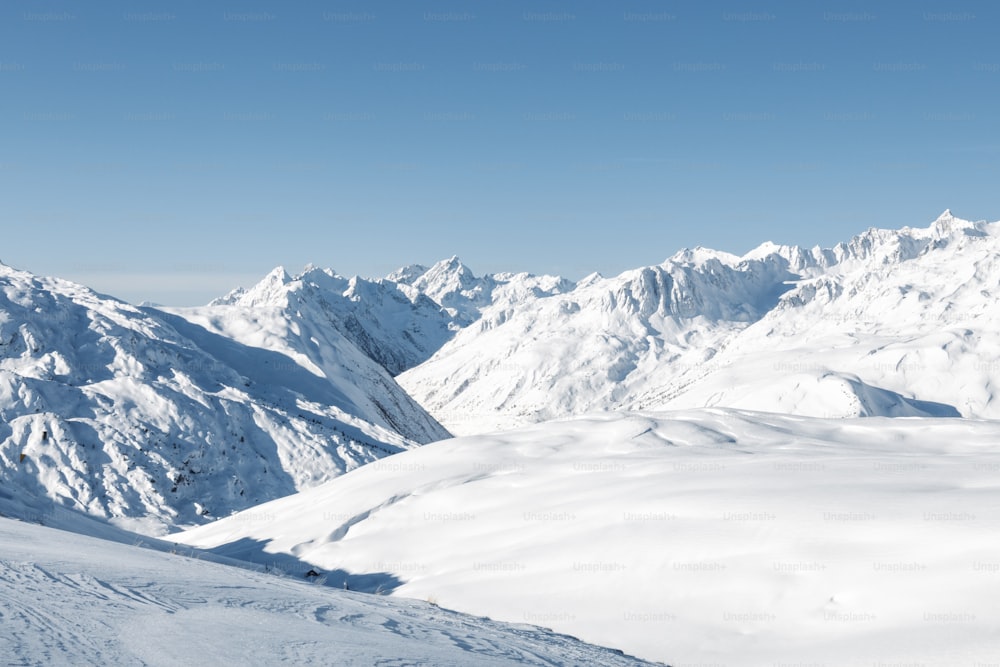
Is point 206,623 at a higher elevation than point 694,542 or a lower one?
lower

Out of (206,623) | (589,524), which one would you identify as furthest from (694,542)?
(206,623)

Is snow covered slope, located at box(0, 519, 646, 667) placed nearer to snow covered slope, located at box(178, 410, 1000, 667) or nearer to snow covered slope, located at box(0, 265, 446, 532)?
snow covered slope, located at box(178, 410, 1000, 667)

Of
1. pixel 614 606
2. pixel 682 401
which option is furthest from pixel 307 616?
pixel 682 401

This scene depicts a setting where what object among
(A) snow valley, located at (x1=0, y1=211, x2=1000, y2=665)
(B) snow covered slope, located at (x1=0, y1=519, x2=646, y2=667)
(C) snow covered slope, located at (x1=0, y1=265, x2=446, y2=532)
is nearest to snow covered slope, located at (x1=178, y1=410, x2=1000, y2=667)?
(A) snow valley, located at (x1=0, y1=211, x2=1000, y2=665)

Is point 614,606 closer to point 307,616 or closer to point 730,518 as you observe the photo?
point 730,518

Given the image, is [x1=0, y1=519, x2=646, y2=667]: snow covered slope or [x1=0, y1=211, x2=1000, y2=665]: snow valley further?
[x1=0, y1=211, x2=1000, y2=665]: snow valley

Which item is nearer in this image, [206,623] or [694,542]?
[206,623]

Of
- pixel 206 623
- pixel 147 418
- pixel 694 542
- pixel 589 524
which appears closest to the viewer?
pixel 206 623

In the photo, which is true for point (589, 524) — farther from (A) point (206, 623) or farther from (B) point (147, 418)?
(B) point (147, 418)

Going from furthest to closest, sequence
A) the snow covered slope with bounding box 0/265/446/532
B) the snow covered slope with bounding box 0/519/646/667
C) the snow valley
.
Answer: the snow covered slope with bounding box 0/265/446/532, the snow valley, the snow covered slope with bounding box 0/519/646/667
